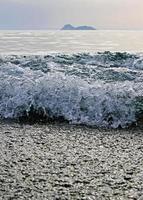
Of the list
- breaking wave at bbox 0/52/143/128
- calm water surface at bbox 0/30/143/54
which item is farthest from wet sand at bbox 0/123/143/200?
calm water surface at bbox 0/30/143/54

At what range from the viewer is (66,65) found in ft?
37.0

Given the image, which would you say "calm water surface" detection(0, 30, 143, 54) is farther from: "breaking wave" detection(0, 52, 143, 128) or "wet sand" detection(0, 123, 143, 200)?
"wet sand" detection(0, 123, 143, 200)

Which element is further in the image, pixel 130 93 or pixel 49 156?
pixel 130 93

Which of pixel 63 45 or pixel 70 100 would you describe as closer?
pixel 70 100

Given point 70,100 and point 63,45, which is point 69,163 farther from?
point 63,45

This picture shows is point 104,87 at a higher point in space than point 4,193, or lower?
higher

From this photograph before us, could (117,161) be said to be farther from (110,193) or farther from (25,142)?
(25,142)

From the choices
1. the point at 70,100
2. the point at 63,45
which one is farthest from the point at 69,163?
the point at 63,45

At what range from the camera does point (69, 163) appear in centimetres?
502

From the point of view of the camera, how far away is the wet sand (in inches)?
167

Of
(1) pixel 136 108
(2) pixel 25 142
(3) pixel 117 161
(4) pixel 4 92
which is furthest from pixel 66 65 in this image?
(3) pixel 117 161

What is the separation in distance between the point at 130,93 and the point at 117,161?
8.57ft

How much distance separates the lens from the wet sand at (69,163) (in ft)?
13.9

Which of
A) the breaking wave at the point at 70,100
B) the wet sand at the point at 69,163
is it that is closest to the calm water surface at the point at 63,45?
the breaking wave at the point at 70,100
